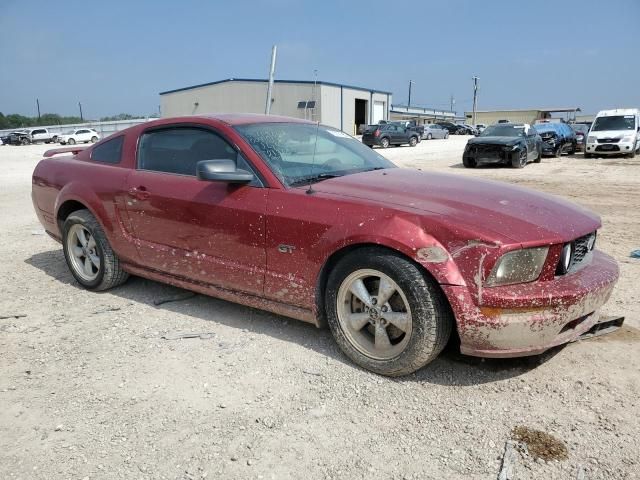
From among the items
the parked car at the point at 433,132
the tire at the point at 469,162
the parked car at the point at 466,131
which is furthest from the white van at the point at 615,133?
the parked car at the point at 466,131

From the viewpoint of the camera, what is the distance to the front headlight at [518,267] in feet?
8.69

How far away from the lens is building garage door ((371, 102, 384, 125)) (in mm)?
50909

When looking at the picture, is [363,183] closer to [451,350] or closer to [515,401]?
[451,350]

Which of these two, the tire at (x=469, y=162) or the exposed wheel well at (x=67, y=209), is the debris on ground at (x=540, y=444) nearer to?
the exposed wheel well at (x=67, y=209)

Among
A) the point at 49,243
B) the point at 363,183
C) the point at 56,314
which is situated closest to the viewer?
the point at 363,183

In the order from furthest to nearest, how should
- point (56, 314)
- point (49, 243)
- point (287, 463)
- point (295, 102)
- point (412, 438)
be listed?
point (295, 102) < point (49, 243) < point (56, 314) < point (412, 438) < point (287, 463)

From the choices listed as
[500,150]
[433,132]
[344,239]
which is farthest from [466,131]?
[344,239]

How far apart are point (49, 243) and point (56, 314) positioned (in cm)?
272

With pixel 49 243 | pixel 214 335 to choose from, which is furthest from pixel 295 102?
pixel 214 335

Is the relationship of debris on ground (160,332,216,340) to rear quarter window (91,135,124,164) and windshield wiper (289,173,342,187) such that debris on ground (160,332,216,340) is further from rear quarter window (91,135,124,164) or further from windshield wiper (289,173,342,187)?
rear quarter window (91,135,124,164)

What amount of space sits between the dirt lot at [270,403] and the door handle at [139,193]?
2.98ft

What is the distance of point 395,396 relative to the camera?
2.84 m

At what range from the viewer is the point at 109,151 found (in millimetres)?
4473

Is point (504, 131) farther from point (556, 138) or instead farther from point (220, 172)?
point (220, 172)
